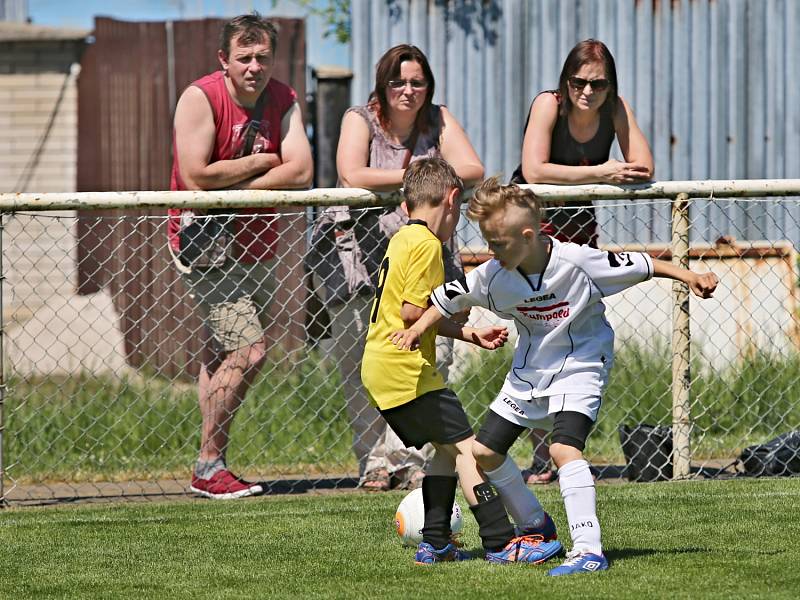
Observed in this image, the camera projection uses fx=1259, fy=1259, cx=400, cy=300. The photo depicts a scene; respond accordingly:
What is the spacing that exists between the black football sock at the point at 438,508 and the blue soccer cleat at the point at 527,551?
18 centimetres

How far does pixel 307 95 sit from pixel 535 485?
5306 mm

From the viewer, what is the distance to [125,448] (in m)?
6.87

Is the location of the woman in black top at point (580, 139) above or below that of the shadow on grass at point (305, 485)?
above

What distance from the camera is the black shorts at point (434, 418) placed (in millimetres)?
4227

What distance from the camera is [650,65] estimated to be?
32.0 feet

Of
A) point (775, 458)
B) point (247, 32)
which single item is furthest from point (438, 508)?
point (247, 32)

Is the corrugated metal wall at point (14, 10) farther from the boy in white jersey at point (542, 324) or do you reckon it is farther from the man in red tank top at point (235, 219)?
the boy in white jersey at point (542, 324)

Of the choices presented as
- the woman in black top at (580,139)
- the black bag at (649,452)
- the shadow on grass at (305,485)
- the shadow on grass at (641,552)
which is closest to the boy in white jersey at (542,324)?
the shadow on grass at (641,552)

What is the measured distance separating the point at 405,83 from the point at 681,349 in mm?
1757

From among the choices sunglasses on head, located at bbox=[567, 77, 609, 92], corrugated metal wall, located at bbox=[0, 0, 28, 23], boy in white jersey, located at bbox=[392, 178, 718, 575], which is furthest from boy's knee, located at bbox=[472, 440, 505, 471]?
corrugated metal wall, located at bbox=[0, 0, 28, 23]

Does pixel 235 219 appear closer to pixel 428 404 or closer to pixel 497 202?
pixel 428 404

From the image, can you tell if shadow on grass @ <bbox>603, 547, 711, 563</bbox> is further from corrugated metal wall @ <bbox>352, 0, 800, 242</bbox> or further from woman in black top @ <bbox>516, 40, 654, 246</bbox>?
corrugated metal wall @ <bbox>352, 0, 800, 242</bbox>

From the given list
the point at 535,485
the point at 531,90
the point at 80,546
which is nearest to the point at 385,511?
the point at 535,485

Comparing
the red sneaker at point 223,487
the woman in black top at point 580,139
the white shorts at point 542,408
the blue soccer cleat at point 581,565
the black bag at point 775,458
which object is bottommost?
the red sneaker at point 223,487
